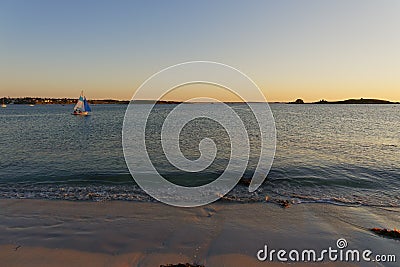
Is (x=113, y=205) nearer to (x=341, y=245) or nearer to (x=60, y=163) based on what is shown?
(x=341, y=245)

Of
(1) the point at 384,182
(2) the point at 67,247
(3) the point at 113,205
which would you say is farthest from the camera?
(1) the point at 384,182

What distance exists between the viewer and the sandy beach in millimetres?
7133

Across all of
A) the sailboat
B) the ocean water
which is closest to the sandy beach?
the ocean water

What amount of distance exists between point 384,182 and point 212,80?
15819 millimetres

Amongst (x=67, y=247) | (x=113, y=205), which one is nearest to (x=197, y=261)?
(x=67, y=247)

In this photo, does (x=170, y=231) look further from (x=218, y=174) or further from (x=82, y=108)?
(x=82, y=108)

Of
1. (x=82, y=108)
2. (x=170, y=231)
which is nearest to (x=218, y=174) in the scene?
(x=170, y=231)

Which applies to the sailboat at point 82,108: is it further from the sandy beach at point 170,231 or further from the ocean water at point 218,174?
the sandy beach at point 170,231

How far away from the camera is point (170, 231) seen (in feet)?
28.9

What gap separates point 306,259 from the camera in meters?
7.18

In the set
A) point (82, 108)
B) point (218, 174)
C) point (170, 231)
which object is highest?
point (82, 108)

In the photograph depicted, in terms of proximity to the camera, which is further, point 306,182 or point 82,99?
point 82,99

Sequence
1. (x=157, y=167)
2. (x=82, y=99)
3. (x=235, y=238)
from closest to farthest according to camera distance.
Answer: (x=235, y=238)
(x=157, y=167)
(x=82, y=99)

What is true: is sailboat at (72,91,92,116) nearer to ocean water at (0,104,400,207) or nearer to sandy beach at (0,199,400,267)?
ocean water at (0,104,400,207)
